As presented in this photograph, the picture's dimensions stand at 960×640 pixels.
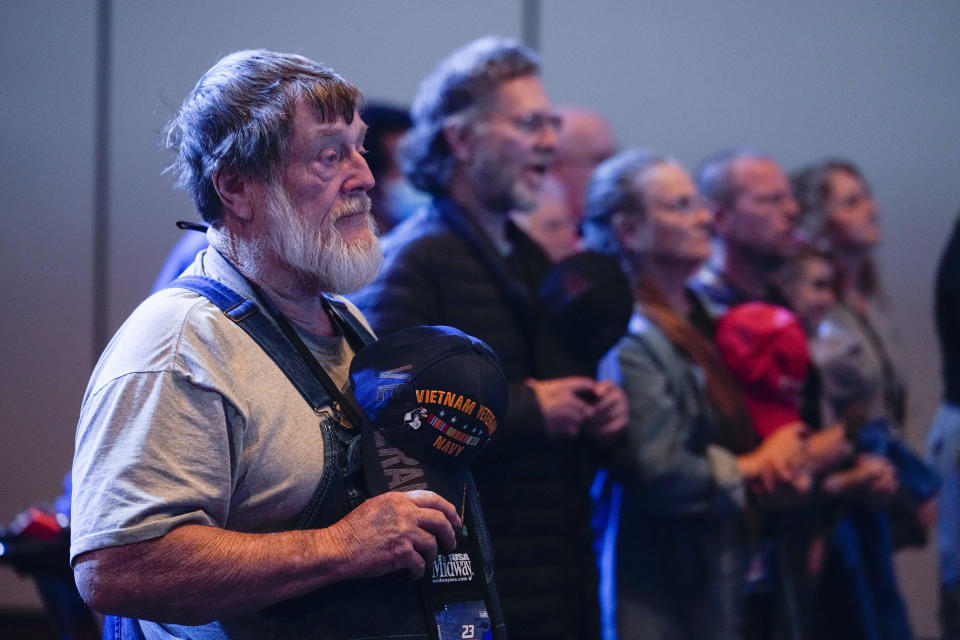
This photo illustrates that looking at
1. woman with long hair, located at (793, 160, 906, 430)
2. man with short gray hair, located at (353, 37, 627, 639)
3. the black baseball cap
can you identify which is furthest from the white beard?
woman with long hair, located at (793, 160, 906, 430)

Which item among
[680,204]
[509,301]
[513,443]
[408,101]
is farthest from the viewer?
[408,101]

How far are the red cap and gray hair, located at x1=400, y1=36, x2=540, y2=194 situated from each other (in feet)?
2.94

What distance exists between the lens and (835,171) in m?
3.84

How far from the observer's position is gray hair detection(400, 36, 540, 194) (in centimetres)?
244

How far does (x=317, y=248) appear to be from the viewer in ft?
4.75

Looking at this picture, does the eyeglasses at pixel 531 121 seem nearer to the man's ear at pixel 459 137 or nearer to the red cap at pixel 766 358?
the man's ear at pixel 459 137

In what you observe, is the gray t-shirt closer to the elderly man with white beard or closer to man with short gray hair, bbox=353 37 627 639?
the elderly man with white beard

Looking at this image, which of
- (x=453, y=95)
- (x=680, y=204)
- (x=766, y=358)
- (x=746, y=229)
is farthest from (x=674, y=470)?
(x=746, y=229)

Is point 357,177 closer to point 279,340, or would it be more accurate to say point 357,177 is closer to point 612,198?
point 279,340

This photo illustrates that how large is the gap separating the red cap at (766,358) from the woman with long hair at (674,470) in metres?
0.06

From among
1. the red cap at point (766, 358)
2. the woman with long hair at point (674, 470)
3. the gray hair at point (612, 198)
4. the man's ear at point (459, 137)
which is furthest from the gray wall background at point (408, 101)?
the red cap at point (766, 358)

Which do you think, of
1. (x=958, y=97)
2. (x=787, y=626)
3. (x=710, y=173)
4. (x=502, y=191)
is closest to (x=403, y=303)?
(x=502, y=191)

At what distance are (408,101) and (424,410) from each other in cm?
276

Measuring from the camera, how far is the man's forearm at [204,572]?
1.21 metres
